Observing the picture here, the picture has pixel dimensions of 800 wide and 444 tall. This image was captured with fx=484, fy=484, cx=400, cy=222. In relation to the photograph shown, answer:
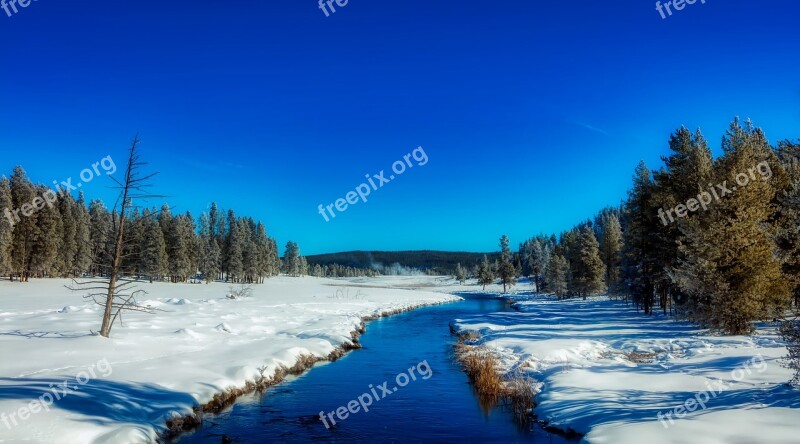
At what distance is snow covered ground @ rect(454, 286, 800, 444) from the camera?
9.35 m

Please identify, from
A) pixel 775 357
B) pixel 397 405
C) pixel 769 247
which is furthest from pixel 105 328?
pixel 769 247

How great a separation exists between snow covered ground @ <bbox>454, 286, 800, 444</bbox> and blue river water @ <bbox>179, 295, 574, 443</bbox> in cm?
168

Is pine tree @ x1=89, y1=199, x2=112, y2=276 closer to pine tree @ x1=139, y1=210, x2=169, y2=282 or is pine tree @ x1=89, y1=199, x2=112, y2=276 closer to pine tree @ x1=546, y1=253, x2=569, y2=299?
pine tree @ x1=139, y1=210, x2=169, y2=282

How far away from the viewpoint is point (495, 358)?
68.1 ft

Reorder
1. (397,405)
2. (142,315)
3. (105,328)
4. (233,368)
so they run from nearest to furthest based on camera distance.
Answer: (397,405) → (233,368) → (105,328) → (142,315)

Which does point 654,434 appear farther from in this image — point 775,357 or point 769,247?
point 769,247

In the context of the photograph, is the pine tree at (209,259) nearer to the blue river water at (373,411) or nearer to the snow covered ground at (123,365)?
the snow covered ground at (123,365)

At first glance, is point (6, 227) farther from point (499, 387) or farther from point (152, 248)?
point (499, 387)

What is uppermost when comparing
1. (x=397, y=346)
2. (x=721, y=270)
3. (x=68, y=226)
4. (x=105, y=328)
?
(x=68, y=226)

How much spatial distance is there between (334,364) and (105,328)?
9.57 meters

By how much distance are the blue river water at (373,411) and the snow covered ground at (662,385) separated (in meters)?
1.68

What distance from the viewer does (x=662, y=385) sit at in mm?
13617

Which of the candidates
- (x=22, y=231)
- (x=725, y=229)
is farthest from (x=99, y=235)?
(x=725, y=229)

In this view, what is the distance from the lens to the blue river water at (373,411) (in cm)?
1198
